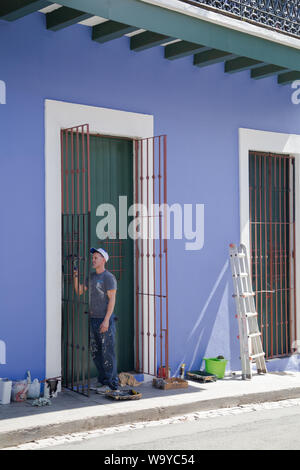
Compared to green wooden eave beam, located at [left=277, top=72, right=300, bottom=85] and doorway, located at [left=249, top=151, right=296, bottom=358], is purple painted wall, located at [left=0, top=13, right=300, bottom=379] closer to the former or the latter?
green wooden eave beam, located at [left=277, top=72, right=300, bottom=85]

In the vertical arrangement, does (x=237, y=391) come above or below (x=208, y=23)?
below

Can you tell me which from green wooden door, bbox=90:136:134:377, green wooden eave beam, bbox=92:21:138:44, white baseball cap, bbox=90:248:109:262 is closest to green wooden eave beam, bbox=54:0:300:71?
green wooden eave beam, bbox=92:21:138:44

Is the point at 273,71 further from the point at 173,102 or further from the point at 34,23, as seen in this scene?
the point at 34,23

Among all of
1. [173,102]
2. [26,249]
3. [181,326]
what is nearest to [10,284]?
[26,249]

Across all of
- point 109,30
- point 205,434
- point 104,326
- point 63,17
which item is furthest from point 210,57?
point 205,434

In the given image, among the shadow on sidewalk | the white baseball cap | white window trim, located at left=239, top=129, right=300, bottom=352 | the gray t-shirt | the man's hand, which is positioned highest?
white window trim, located at left=239, top=129, right=300, bottom=352

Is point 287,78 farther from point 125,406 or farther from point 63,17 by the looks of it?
point 125,406

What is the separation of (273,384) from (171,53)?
163 inches

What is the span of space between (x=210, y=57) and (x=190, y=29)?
92cm

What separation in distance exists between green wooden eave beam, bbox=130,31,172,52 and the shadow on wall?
2952 millimetres

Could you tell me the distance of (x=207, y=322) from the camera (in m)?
8.45

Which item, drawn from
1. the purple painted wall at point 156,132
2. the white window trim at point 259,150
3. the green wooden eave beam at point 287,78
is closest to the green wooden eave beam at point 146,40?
the purple painted wall at point 156,132

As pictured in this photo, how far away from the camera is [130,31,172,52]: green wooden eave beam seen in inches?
288

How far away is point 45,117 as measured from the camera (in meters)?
6.92
